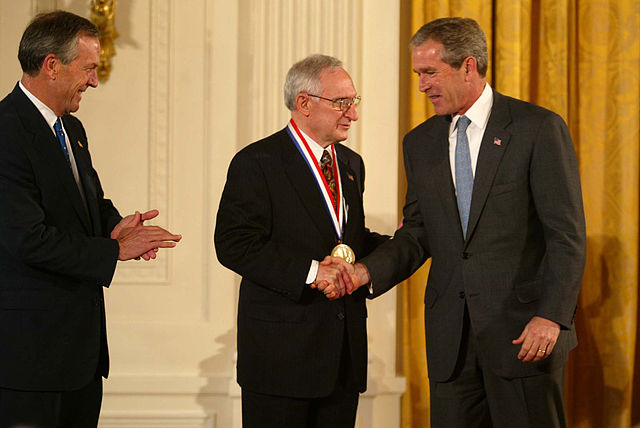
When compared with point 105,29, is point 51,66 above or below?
below

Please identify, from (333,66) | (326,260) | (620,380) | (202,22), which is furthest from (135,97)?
(620,380)

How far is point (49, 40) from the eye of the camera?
2697 millimetres

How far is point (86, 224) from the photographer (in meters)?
2.71

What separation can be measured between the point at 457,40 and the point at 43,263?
1.68 meters

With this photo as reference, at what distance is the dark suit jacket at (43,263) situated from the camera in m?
Answer: 2.51

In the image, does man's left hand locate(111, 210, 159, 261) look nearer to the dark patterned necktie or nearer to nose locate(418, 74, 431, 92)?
the dark patterned necktie

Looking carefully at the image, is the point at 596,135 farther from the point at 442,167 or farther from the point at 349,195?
the point at 349,195

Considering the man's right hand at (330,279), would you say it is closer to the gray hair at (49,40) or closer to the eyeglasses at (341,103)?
the eyeglasses at (341,103)

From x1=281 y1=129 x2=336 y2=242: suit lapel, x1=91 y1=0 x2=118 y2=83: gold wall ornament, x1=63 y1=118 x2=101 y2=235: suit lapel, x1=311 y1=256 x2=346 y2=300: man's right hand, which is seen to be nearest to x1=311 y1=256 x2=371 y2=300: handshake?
x1=311 y1=256 x2=346 y2=300: man's right hand

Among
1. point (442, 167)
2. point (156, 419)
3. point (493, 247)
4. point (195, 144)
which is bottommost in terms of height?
point (156, 419)

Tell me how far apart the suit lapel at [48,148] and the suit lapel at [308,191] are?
769 millimetres

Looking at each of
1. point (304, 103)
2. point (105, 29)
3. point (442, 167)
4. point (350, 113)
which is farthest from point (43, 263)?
point (105, 29)

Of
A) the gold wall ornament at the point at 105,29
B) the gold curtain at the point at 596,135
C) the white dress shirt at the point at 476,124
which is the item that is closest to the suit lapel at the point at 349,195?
the white dress shirt at the point at 476,124

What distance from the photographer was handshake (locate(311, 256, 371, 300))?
9.28 feet
